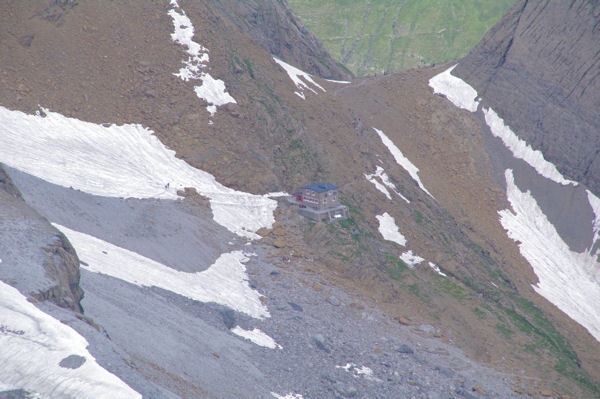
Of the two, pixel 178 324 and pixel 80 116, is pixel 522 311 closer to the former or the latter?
pixel 178 324

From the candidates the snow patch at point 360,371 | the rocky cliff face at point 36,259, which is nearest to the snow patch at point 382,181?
the snow patch at point 360,371

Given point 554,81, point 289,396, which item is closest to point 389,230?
point 289,396

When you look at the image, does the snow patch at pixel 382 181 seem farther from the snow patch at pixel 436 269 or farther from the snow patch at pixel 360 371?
the snow patch at pixel 360 371

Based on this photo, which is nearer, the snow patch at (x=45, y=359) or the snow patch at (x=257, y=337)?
the snow patch at (x=45, y=359)

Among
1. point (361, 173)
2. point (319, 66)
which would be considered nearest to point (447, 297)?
point (361, 173)

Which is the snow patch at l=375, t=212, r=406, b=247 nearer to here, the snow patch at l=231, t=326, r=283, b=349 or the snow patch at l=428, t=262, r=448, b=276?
the snow patch at l=428, t=262, r=448, b=276
